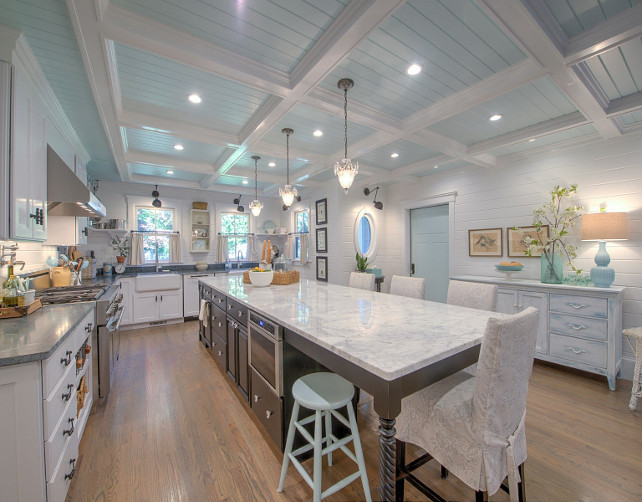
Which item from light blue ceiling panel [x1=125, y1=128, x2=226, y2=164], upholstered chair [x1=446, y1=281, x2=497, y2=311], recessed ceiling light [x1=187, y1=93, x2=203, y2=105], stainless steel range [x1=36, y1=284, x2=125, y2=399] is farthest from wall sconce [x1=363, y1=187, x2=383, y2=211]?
stainless steel range [x1=36, y1=284, x2=125, y2=399]

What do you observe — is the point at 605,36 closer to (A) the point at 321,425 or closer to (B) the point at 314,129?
(B) the point at 314,129

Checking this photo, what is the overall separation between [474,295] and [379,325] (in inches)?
43.7

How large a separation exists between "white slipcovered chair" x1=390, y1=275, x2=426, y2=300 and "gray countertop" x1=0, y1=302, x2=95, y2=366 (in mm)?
2324

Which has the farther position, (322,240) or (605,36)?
(322,240)

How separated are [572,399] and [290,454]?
2.53 meters

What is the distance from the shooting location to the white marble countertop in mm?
1074

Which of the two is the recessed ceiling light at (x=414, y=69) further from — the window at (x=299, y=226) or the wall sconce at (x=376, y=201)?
the window at (x=299, y=226)

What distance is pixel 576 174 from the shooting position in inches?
124

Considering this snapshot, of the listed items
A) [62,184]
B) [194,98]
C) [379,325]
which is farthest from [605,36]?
[62,184]

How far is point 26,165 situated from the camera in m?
1.81

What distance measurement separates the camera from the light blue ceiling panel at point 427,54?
153 centimetres

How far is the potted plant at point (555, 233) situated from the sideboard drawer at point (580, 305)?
12.6 inches

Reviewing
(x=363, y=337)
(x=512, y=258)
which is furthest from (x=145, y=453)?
(x=512, y=258)

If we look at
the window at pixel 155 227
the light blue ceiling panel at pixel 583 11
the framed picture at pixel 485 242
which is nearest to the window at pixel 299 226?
the window at pixel 155 227
